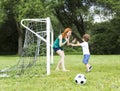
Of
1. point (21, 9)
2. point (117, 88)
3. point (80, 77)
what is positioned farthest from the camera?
point (21, 9)

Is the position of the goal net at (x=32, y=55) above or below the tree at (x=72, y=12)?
below

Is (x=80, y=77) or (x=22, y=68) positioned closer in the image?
(x=80, y=77)

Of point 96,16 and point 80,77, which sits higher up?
point 96,16

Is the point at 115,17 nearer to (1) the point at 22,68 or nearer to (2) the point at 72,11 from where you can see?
(2) the point at 72,11

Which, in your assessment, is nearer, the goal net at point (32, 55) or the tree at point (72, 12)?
the goal net at point (32, 55)

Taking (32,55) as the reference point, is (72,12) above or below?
above

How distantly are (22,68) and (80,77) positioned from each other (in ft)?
12.6

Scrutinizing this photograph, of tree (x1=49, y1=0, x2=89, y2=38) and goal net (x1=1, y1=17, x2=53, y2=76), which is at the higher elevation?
tree (x1=49, y1=0, x2=89, y2=38)

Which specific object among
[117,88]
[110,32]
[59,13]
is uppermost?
[59,13]

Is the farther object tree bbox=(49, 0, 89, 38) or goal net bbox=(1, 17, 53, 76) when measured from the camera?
tree bbox=(49, 0, 89, 38)

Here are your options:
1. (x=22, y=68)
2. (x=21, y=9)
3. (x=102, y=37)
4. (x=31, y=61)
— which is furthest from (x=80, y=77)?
(x=102, y=37)

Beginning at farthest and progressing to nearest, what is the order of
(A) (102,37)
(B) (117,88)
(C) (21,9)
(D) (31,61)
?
(A) (102,37), (C) (21,9), (D) (31,61), (B) (117,88)

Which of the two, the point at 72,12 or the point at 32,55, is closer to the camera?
the point at 32,55

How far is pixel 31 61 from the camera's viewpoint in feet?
43.0
